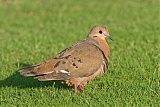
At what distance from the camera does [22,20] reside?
16672mm

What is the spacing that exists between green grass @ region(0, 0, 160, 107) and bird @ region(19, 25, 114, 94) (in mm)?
258

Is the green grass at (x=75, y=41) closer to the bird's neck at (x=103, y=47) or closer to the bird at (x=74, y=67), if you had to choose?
the bird at (x=74, y=67)

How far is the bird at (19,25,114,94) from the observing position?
765cm

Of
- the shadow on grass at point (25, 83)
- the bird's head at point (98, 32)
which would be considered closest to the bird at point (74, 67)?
the bird's head at point (98, 32)

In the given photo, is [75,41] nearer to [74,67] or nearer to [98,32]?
[98,32]

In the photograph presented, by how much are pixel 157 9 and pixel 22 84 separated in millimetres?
9719

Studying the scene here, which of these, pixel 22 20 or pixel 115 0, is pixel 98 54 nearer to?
pixel 22 20

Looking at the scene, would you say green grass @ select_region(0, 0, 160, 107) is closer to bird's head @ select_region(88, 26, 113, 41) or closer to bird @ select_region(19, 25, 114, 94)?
bird @ select_region(19, 25, 114, 94)

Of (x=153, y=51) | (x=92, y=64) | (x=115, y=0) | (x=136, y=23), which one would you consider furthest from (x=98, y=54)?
(x=115, y=0)

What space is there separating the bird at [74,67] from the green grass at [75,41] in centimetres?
26

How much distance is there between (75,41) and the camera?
12.8 meters

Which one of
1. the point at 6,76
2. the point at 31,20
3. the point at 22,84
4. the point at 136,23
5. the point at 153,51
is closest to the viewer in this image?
the point at 22,84

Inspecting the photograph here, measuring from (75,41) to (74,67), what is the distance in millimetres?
5073

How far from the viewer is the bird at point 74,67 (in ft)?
25.1
